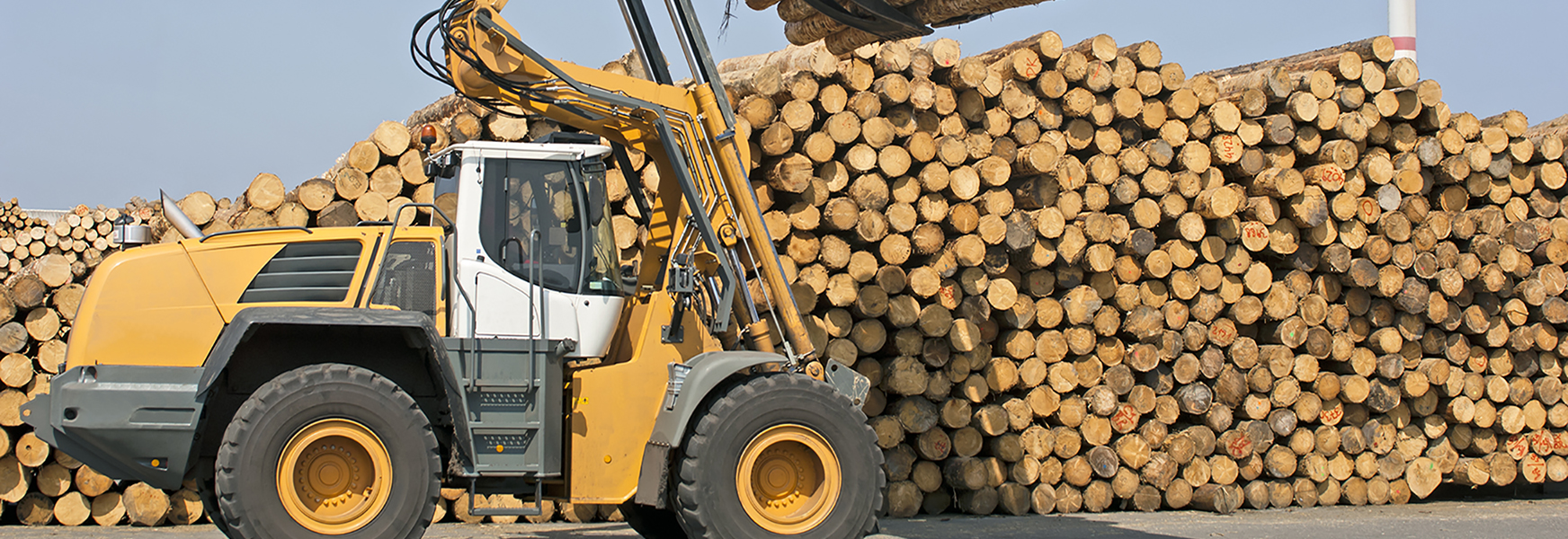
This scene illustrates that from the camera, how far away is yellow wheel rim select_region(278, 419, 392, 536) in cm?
482

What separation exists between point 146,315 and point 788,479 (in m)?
2.73

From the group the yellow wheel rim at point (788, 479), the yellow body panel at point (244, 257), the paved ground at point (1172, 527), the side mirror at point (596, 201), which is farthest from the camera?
the paved ground at point (1172, 527)

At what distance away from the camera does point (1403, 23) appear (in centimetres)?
1331

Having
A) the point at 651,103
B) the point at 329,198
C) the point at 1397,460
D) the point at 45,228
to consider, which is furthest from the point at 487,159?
the point at 1397,460

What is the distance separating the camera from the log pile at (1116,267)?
24.3ft

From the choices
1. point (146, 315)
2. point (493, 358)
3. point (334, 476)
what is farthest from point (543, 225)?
point (146, 315)

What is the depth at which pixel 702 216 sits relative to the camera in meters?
5.73

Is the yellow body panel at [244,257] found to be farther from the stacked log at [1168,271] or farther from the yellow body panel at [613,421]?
the stacked log at [1168,271]

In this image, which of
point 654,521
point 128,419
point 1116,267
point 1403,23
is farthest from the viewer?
point 1403,23

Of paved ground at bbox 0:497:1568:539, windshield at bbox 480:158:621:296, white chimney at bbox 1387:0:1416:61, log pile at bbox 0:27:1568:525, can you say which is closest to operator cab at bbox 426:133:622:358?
windshield at bbox 480:158:621:296

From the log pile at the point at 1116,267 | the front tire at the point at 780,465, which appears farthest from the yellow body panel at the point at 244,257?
the log pile at the point at 1116,267

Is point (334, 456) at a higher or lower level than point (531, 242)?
lower

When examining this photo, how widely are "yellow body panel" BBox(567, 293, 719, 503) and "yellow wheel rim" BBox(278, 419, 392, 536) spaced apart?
32.4 inches

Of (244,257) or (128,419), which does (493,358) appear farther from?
(128,419)
